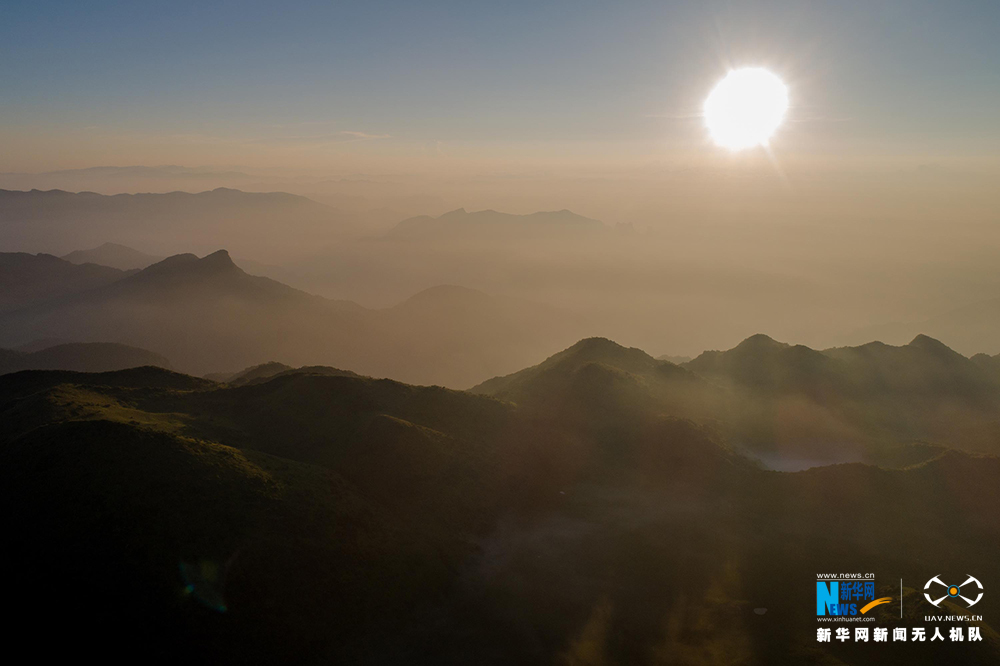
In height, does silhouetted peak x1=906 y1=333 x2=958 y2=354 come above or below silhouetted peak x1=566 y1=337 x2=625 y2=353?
below

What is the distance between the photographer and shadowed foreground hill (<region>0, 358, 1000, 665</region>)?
1035 inches

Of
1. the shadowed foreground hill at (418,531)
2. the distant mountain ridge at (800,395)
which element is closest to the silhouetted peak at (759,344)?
the distant mountain ridge at (800,395)

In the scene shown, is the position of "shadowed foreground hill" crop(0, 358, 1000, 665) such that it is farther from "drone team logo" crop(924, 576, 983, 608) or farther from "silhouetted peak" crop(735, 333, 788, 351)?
"silhouetted peak" crop(735, 333, 788, 351)

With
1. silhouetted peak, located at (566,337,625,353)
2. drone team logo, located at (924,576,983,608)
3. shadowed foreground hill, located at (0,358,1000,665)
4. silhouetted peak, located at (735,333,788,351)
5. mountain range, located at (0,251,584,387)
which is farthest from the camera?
mountain range, located at (0,251,584,387)

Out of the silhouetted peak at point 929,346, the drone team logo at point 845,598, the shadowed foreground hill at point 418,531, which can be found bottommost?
the drone team logo at point 845,598

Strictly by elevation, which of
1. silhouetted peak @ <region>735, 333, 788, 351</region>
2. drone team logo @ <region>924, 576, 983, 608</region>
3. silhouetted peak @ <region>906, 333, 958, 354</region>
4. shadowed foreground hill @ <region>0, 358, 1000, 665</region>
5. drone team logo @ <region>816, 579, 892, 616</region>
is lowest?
drone team logo @ <region>924, 576, 983, 608</region>

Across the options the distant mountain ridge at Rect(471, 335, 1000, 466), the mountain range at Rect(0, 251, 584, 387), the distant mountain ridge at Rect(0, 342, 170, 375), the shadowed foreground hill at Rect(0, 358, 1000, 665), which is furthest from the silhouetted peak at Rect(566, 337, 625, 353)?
the distant mountain ridge at Rect(0, 342, 170, 375)

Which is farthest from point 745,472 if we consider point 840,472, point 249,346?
point 249,346

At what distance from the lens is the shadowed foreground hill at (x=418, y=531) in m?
26.3

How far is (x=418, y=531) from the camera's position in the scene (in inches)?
1412

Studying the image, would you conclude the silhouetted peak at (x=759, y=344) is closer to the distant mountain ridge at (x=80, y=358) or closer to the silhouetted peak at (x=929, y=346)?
the silhouetted peak at (x=929, y=346)

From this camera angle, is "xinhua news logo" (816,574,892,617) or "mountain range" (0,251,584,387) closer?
"xinhua news logo" (816,574,892,617)

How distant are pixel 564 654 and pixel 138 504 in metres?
23.1

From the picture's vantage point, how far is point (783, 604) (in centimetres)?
3147
